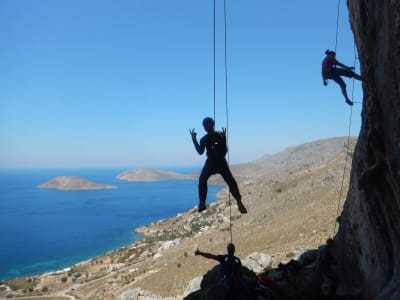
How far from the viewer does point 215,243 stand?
3962cm

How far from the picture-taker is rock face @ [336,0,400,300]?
23.8 feet

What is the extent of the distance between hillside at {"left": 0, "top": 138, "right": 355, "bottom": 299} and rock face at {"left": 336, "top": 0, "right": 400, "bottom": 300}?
1306cm

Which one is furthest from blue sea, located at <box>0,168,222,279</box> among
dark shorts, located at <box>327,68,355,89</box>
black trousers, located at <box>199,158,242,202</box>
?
dark shorts, located at <box>327,68,355,89</box>

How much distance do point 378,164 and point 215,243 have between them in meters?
32.6

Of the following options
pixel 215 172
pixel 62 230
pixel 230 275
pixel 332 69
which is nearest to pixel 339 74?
pixel 332 69

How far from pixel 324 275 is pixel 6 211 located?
13418 centimetres

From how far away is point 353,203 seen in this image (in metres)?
11.2

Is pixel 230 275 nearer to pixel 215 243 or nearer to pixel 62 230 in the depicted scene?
pixel 215 243

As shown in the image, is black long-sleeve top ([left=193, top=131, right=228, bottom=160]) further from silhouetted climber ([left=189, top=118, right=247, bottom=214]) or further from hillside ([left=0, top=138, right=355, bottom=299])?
hillside ([left=0, top=138, right=355, bottom=299])

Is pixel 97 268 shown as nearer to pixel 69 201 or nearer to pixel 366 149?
pixel 366 149

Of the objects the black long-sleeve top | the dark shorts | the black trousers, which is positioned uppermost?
the dark shorts

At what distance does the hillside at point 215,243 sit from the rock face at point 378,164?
13.1 m

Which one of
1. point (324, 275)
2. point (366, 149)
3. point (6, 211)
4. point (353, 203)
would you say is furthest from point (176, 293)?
point (6, 211)

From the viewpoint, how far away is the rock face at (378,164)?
23.8ft
